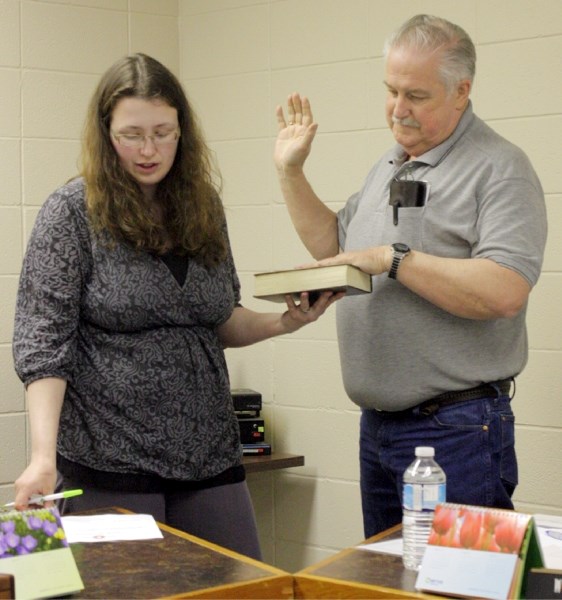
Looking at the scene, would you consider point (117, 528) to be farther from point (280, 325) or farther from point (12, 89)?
point (12, 89)

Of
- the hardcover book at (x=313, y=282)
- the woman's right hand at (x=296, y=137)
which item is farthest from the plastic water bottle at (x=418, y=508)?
the woman's right hand at (x=296, y=137)

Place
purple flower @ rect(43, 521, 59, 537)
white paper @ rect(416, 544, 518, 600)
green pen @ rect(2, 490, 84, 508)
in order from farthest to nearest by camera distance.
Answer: green pen @ rect(2, 490, 84, 508)
purple flower @ rect(43, 521, 59, 537)
white paper @ rect(416, 544, 518, 600)

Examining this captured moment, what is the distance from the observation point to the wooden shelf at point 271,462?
336 cm

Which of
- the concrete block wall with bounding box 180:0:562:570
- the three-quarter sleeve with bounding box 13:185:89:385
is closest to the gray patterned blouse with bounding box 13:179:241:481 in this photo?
the three-quarter sleeve with bounding box 13:185:89:385

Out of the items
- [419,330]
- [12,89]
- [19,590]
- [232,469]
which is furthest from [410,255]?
[12,89]

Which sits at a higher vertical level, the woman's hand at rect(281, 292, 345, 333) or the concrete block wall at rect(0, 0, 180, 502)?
the concrete block wall at rect(0, 0, 180, 502)

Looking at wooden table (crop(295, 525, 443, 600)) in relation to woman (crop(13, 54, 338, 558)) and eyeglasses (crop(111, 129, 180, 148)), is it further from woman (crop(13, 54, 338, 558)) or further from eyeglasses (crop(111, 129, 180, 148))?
eyeglasses (crop(111, 129, 180, 148))

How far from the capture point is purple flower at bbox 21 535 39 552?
A: 1606 millimetres

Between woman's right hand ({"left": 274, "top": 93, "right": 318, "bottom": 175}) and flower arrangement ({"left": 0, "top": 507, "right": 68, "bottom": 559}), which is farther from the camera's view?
woman's right hand ({"left": 274, "top": 93, "right": 318, "bottom": 175})

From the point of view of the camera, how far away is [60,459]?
7.19 ft

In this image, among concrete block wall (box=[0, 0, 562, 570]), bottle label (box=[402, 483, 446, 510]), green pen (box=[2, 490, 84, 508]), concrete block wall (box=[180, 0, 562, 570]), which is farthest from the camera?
concrete block wall (box=[0, 0, 562, 570])

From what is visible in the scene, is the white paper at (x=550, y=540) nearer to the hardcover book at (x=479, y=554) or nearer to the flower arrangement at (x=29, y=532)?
the hardcover book at (x=479, y=554)

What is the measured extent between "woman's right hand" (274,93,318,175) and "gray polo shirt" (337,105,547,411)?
0.81ft

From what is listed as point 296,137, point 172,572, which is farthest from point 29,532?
point 296,137
